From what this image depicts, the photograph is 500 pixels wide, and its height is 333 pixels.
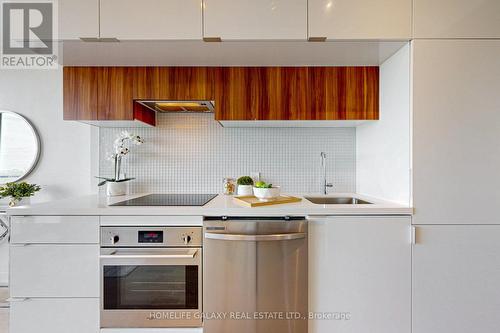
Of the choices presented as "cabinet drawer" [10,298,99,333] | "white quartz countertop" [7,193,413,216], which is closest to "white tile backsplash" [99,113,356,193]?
"white quartz countertop" [7,193,413,216]

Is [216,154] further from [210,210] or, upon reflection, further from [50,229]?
[50,229]

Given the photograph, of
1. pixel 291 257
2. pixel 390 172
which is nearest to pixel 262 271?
pixel 291 257

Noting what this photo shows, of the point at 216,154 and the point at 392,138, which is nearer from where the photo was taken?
the point at 392,138

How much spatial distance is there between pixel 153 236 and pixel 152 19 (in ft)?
4.06

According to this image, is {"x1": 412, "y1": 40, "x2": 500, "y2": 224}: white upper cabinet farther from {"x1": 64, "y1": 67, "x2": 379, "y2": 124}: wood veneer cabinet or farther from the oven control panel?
the oven control panel

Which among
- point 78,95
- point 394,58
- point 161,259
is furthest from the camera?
point 78,95

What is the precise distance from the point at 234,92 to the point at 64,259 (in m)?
1.45

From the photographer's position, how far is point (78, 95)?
1.80 meters

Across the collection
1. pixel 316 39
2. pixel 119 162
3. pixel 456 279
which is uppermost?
pixel 316 39

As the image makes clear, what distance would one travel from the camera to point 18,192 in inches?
86.3

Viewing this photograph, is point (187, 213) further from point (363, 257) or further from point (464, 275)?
point (464, 275)

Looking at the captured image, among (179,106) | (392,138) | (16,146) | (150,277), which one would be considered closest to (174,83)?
(179,106)

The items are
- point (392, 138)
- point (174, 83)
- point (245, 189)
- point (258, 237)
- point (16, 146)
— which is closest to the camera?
point (258, 237)

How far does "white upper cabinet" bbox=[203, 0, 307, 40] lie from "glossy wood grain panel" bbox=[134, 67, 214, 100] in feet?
1.25
